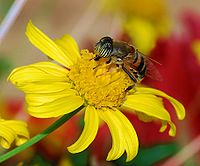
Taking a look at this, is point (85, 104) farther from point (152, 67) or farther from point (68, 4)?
point (68, 4)

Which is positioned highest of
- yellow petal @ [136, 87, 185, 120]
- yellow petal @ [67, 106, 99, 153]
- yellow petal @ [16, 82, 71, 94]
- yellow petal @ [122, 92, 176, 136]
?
yellow petal @ [136, 87, 185, 120]

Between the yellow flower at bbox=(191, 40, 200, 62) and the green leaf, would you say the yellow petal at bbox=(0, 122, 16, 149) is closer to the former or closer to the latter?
the green leaf

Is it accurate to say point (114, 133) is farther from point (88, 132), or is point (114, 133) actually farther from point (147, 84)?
point (147, 84)

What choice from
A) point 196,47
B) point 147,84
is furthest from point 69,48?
point 196,47

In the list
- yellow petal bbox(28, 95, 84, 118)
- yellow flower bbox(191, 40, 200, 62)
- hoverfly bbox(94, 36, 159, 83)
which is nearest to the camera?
yellow petal bbox(28, 95, 84, 118)

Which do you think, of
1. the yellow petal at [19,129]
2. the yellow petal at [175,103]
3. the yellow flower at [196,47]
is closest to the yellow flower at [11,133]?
the yellow petal at [19,129]

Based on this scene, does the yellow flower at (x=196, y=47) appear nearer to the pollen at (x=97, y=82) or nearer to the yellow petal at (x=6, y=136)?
the pollen at (x=97, y=82)

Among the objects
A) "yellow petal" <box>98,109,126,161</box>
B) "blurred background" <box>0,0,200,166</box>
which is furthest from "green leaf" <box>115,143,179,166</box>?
"yellow petal" <box>98,109,126,161</box>
